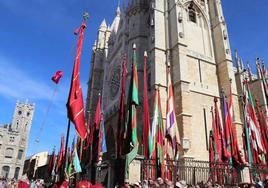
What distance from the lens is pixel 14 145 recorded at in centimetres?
4653

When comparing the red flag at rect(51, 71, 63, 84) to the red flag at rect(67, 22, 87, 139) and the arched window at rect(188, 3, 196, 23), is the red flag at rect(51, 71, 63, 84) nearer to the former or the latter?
the red flag at rect(67, 22, 87, 139)

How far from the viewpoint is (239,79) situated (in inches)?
864

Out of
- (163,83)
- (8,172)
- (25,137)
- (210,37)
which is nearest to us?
(163,83)

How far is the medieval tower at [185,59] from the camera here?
15445mm

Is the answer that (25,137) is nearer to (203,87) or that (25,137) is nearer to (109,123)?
(109,123)

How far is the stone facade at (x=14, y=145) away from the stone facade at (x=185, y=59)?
3157cm

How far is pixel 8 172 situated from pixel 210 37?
4397cm

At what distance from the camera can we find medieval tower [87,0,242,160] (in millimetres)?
15445

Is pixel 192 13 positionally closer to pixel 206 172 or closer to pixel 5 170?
pixel 206 172

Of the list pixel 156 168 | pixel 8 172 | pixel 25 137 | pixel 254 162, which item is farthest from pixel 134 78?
pixel 25 137

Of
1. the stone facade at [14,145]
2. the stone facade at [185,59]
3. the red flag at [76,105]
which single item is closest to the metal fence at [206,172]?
the stone facade at [185,59]

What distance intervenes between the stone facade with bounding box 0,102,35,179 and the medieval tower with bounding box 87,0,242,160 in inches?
1238

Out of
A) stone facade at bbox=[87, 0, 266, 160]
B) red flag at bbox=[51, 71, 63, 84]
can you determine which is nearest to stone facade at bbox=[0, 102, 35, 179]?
stone facade at bbox=[87, 0, 266, 160]

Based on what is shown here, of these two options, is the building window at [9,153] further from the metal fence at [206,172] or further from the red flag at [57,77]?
the red flag at [57,77]
